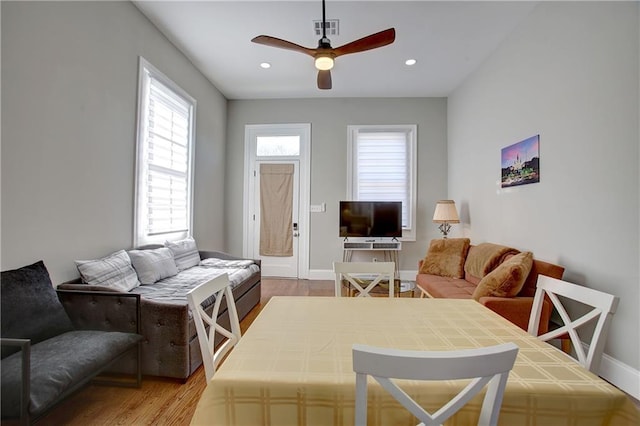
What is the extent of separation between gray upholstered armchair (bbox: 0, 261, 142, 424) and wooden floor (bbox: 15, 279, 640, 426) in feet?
0.34

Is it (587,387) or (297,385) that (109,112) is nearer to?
(297,385)

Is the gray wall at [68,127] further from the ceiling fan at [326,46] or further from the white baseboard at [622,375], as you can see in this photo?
the white baseboard at [622,375]

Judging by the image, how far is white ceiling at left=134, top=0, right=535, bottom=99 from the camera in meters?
2.93

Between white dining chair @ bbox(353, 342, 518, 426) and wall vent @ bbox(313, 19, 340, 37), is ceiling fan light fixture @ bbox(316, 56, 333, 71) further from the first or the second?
white dining chair @ bbox(353, 342, 518, 426)

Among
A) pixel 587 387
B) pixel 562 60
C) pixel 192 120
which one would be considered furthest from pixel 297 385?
pixel 192 120

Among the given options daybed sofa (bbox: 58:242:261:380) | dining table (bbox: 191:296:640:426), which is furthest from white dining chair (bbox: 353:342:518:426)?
daybed sofa (bbox: 58:242:261:380)

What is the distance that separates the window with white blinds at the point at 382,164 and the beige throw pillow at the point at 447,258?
1327 millimetres

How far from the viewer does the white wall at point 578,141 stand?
6.53ft

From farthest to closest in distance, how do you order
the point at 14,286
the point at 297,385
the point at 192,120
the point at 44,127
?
the point at 192,120 < the point at 44,127 < the point at 14,286 < the point at 297,385

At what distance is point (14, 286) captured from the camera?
1606 millimetres

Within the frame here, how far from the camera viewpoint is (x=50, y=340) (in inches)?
66.1

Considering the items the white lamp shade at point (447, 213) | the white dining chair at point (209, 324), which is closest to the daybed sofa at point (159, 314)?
the white dining chair at point (209, 324)

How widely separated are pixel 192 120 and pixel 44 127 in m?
2.10

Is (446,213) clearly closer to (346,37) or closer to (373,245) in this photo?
(373,245)
